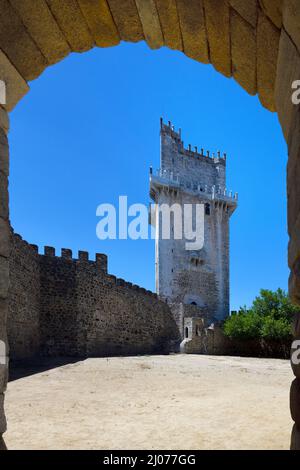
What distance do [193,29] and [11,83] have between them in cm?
147

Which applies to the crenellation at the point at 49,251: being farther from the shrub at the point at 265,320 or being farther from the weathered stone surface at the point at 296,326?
the weathered stone surface at the point at 296,326

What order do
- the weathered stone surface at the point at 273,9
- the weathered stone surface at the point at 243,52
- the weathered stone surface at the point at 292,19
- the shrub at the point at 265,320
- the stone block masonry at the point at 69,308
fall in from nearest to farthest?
the weathered stone surface at the point at 292,19 < the weathered stone surface at the point at 273,9 < the weathered stone surface at the point at 243,52 < the stone block masonry at the point at 69,308 < the shrub at the point at 265,320

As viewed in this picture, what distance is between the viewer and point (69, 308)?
58.2 ft

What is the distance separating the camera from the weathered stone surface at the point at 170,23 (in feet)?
9.27

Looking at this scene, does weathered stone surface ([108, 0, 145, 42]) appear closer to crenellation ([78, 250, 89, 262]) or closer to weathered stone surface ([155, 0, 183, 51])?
weathered stone surface ([155, 0, 183, 51])

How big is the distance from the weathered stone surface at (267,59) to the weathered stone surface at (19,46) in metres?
1.74

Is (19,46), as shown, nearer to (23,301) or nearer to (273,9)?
(273,9)

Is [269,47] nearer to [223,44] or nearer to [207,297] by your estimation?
[223,44]

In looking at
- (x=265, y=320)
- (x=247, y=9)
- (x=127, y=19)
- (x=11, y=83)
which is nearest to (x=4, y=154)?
(x=11, y=83)

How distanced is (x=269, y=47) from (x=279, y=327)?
945 inches

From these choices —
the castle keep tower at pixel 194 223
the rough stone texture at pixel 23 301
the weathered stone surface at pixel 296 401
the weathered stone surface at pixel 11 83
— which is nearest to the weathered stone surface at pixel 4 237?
the weathered stone surface at pixel 11 83

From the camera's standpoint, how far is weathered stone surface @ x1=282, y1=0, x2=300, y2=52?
1.87 meters

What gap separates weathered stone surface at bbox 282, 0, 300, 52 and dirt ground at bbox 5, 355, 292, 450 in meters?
4.14
